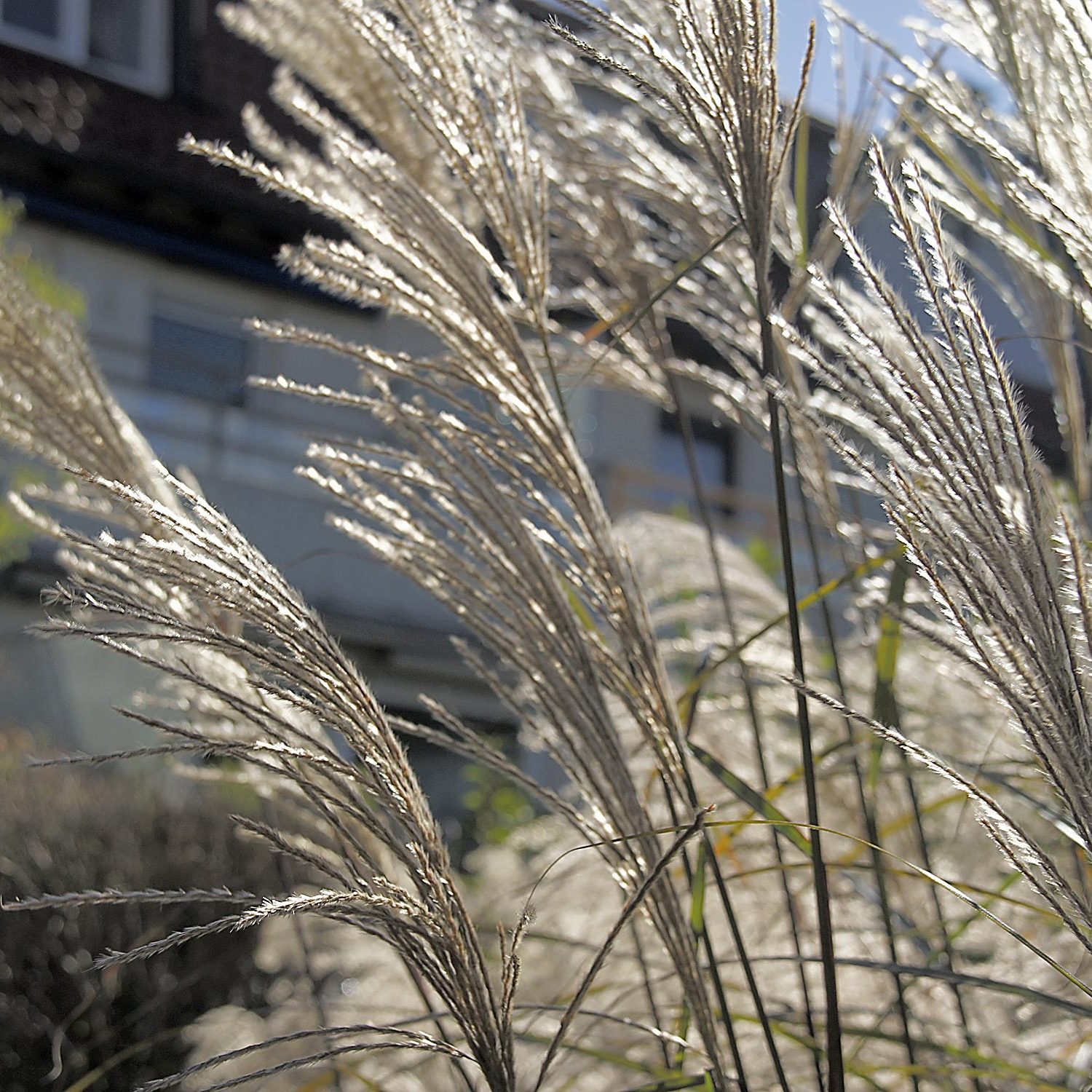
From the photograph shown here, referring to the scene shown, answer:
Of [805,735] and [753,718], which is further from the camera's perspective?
[753,718]

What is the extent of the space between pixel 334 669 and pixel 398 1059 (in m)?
1.74

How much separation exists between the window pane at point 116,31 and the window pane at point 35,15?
1.01 feet

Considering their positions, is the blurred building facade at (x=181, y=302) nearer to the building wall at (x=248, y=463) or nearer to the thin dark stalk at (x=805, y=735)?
the building wall at (x=248, y=463)

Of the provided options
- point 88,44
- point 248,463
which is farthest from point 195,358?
point 88,44

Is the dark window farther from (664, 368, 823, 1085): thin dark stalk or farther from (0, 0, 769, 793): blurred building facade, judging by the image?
(664, 368, 823, 1085): thin dark stalk

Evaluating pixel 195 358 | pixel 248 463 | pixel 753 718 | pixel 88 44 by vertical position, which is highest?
pixel 88 44

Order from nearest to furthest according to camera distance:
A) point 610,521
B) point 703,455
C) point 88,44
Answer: point 610,521
point 88,44
point 703,455

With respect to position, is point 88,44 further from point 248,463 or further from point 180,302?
point 248,463

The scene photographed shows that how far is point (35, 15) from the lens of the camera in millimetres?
10406

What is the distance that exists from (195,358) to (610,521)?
935 cm

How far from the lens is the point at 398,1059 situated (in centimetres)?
255

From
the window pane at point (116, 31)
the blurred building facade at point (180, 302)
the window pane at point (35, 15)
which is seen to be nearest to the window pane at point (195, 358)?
the blurred building facade at point (180, 302)

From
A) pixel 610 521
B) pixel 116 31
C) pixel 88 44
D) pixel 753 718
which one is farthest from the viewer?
pixel 116 31

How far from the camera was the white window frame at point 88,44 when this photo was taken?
10.2 metres
